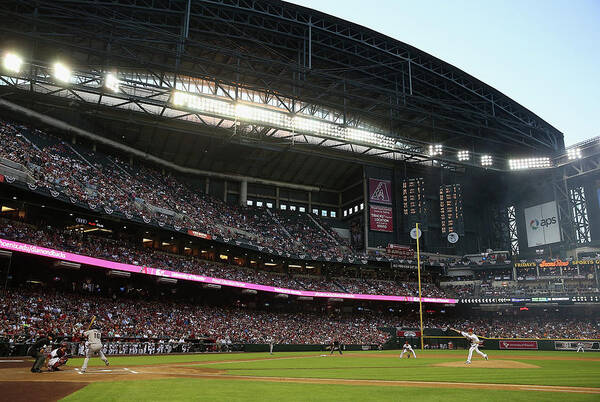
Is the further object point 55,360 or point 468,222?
point 468,222

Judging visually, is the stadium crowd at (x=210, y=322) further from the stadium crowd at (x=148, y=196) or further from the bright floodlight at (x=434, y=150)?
the bright floodlight at (x=434, y=150)

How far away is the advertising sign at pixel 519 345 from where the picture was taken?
1713 inches

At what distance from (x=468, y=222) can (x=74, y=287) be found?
57.6 metres

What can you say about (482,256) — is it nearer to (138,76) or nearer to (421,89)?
(421,89)

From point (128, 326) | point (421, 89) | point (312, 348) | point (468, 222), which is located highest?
point (421, 89)

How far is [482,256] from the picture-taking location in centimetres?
6656

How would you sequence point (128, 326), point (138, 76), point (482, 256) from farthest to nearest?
point (482, 256)
point (138, 76)
point (128, 326)

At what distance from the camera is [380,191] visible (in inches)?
2579

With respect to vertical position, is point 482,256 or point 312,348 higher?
point 482,256

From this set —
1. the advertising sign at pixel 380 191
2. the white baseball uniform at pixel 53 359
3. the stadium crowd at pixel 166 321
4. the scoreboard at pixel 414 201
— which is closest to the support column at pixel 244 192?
the advertising sign at pixel 380 191

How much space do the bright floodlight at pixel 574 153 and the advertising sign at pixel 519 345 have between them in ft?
93.0

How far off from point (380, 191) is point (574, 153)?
26.2m

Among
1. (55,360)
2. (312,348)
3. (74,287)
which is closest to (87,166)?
(74,287)

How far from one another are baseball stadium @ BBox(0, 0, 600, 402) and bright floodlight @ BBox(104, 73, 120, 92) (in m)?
0.28
